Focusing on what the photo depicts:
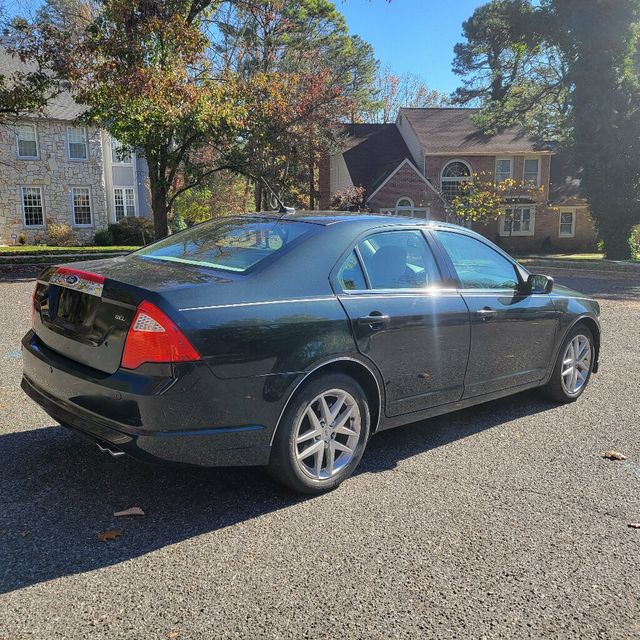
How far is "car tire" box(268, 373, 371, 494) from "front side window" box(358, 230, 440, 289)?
0.78 m

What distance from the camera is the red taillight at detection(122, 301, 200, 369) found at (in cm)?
306

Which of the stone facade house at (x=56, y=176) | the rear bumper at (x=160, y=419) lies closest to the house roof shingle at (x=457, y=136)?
the stone facade house at (x=56, y=176)

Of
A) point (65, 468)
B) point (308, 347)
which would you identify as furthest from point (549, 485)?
point (65, 468)

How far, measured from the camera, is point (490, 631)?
2518 millimetres

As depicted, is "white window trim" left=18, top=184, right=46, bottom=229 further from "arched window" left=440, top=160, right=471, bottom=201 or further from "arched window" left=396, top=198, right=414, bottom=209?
"arched window" left=440, top=160, right=471, bottom=201

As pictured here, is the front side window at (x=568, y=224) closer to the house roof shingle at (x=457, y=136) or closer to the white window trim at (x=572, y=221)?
the white window trim at (x=572, y=221)

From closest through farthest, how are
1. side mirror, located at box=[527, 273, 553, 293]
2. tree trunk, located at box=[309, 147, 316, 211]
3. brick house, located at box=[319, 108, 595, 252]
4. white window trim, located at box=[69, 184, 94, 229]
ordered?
side mirror, located at box=[527, 273, 553, 293] < tree trunk, located at box=[309, 147, 316, 211] < white window trim, located at box=[69, 184, 94, 229] < brick house, located at box=[319, 108, 595, 252]

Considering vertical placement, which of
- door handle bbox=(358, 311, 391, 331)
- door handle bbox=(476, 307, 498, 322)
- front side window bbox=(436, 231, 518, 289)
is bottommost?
door handle bbox=(476, 307, 498, 322)

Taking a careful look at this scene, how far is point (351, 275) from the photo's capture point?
3.88 m

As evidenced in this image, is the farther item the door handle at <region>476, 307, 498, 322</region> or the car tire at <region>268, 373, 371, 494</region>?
the door handle at <region>476, 307, 498, 322</region>

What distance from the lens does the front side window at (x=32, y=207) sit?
3195 cm

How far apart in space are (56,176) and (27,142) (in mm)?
2137

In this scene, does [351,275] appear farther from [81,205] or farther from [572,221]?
[572,221]

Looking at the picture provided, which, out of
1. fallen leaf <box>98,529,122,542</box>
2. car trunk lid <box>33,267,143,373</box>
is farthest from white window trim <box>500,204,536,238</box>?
fallen leaf <box>98,529,122,542</box>
